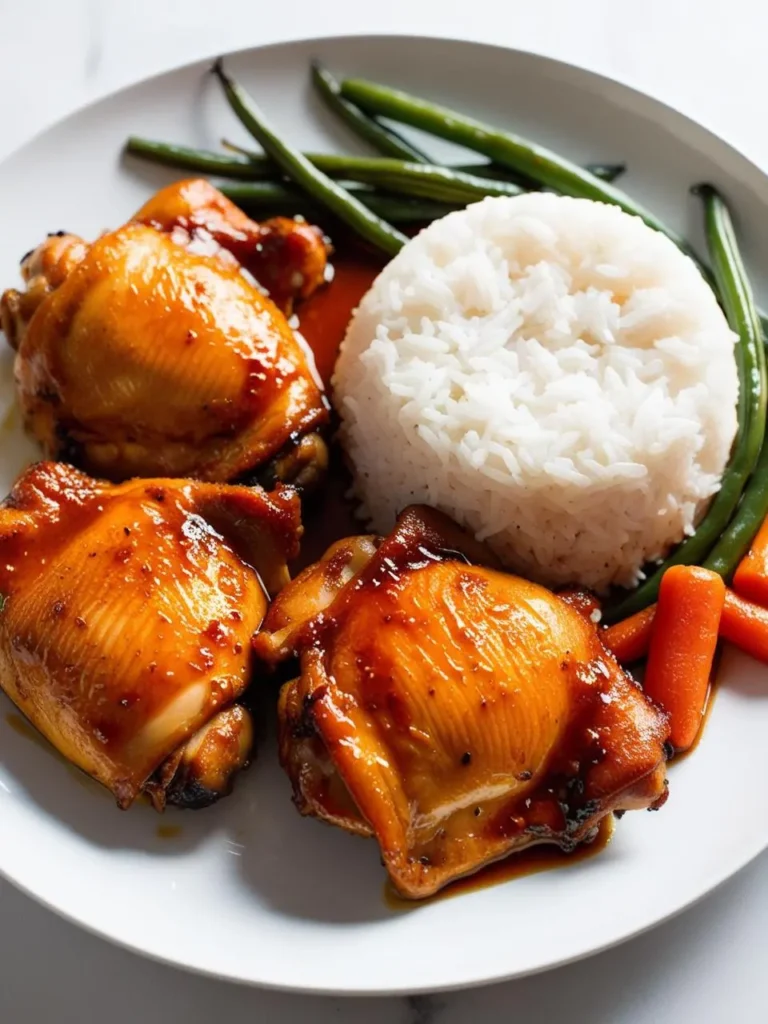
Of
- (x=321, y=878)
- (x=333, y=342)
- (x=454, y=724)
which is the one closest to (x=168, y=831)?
(x=321, y=878)

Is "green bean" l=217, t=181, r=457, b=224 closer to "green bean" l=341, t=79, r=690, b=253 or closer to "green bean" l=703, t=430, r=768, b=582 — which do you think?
"green bean" l=341, t=79, r=690, b=253

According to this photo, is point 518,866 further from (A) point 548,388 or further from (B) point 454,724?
(A) point 548,388

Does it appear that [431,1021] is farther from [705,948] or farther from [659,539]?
[659,539]

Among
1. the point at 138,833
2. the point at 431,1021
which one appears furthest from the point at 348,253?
the point at 431,1021

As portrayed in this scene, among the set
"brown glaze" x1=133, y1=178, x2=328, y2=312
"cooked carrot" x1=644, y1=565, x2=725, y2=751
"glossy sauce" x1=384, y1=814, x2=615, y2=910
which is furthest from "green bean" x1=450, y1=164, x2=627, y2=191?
"glossy sauce" x1=384, y1=814, x2=615, y2=910

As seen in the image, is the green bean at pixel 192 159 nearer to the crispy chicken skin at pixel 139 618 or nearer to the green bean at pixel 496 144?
the green bean at pixel 496 144

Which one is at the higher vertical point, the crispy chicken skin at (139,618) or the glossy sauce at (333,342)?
the glossy sauce at (333,342)

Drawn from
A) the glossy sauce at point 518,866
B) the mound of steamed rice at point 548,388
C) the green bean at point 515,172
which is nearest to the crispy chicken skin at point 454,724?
the glossy sauce at point 518,866
